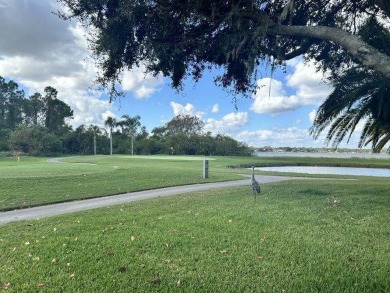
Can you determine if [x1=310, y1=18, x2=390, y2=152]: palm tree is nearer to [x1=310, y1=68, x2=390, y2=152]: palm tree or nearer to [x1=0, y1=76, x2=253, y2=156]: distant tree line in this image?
[x1=310, y1=68, x2=390, y2=152]: palm tree

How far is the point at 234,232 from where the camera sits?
6211 millimetres

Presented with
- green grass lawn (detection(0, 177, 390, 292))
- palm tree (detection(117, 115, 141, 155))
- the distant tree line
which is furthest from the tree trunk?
palm tree (detection(117, 115, 141, 155))

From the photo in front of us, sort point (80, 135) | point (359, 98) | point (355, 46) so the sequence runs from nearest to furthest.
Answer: point (355, 46), point (359, 98), point (80, 135)

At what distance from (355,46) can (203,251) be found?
14.8 ft

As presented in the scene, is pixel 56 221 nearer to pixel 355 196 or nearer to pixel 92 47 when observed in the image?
pixel 92 47

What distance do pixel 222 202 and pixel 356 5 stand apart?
6.51 m

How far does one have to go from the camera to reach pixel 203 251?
5.17 metres

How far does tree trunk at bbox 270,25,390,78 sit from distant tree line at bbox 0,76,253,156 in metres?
61.0

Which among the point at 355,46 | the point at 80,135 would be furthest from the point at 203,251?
the point at 80,135

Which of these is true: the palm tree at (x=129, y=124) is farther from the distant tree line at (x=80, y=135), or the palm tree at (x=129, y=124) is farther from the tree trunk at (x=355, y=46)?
the tree trunk at (x=355, y=46)

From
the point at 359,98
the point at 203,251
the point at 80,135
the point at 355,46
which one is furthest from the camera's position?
the point at 80,135

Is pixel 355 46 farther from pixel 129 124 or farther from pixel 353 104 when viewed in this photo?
pixel 129 124

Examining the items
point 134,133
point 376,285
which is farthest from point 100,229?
point 134,133

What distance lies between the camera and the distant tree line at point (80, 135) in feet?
214
